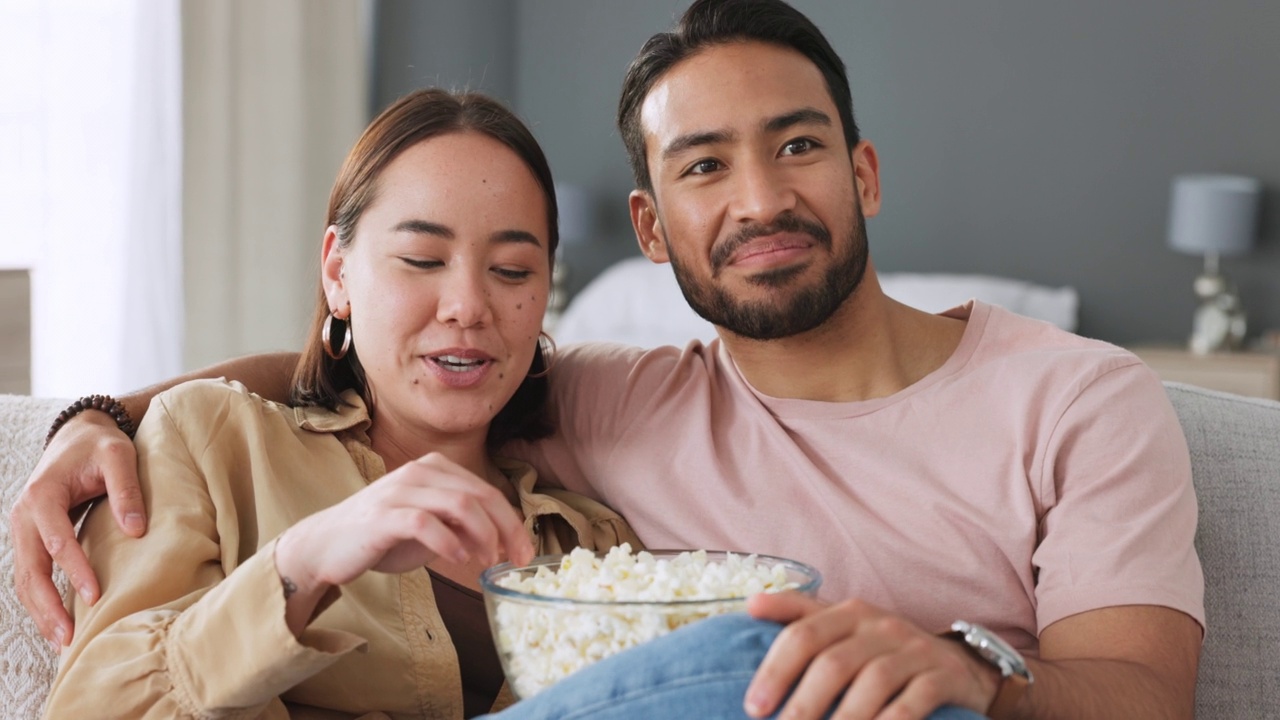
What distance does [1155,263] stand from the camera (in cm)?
473

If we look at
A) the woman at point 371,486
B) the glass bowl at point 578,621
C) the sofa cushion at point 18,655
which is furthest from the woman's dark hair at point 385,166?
the glass bowl at point 578,621

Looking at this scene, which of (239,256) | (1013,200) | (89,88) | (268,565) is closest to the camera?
(268,565)

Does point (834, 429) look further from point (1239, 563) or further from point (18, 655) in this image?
point (18, 655)

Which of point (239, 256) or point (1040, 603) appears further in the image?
point (239, 256)

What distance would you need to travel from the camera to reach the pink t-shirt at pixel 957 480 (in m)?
1.38

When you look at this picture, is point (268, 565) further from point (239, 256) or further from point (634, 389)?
point (239, 256)

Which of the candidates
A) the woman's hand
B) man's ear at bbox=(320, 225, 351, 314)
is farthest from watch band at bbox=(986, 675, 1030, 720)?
man's ear at bbox=(320, 225, 351, 314)

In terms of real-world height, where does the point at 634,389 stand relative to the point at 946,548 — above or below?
above

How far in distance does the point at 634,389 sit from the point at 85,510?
685 mm

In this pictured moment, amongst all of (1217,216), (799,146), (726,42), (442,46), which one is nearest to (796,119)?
(799,146)

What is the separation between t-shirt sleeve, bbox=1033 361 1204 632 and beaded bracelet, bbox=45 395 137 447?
40.8 inches

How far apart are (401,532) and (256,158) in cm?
381

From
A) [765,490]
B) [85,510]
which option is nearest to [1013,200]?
[765,490]

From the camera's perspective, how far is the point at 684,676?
942 mm
